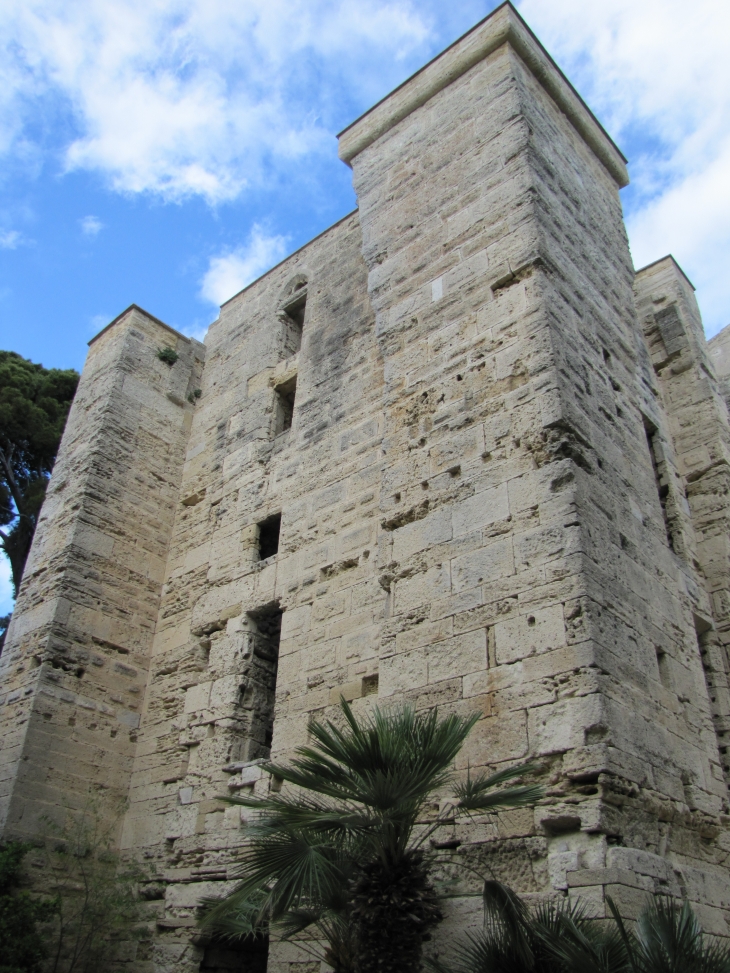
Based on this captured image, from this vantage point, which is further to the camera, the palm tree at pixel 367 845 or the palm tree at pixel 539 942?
the palm tree at pixel 367 845

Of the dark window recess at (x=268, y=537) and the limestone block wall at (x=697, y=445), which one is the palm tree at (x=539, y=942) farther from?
the dark window recess at (x=268, y=537)

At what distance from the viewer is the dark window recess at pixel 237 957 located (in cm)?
596

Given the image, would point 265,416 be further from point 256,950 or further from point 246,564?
point 256,950

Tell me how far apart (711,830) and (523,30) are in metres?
6.68

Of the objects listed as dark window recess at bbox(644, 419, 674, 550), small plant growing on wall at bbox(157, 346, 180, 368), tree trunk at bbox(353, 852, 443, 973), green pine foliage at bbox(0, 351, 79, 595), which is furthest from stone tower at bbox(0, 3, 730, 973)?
green pine foliage at bbox(0, 351, 79, 595)

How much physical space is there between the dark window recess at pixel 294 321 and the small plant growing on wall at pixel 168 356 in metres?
1.58

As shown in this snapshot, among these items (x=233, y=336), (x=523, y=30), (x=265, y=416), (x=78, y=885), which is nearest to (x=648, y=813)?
(x=78, y=885)

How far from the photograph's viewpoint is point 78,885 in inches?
259

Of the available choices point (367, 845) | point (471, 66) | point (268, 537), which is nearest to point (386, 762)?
point (367, 845)

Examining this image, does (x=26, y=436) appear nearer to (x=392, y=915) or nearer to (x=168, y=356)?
(x=168, y=356)

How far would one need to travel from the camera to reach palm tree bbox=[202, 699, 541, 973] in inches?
133

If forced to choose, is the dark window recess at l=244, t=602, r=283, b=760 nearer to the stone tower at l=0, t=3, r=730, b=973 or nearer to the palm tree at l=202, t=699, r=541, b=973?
the stone tower at l=0, t=3, r=730, b=973

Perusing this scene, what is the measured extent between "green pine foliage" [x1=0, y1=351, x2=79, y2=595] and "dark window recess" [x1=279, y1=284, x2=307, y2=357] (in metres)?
7.60

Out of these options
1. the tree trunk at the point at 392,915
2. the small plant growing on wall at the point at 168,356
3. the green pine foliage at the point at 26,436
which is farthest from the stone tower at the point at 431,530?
the green pine foliage at the point at 26,436
